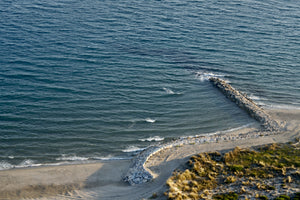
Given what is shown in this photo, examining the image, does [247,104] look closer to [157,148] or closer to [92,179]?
[157,148]

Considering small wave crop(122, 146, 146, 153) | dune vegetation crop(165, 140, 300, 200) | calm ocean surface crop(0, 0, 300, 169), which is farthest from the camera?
calm ocean surface crop(0, 0, 300, 169)

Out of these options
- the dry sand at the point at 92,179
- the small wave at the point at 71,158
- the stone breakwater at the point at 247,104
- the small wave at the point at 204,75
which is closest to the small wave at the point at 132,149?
the dry sand at the point at 92,179

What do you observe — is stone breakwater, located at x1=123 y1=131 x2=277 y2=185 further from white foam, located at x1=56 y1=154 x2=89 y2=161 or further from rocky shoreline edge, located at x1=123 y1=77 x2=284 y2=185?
white foam, located at x1=56 y1=154 x2=89 y2=161

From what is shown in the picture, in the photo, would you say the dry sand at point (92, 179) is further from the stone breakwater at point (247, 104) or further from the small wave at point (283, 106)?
the small wave at point (283, 106)

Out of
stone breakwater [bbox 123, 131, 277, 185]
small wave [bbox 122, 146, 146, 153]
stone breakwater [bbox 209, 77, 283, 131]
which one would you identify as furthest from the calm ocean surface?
stone breakwater [bbox 123, 131, 277, 185]

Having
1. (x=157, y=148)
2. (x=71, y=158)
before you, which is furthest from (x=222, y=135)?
(x=71, y=158)

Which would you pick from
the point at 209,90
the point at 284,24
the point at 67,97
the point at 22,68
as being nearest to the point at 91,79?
the point at 67,97
